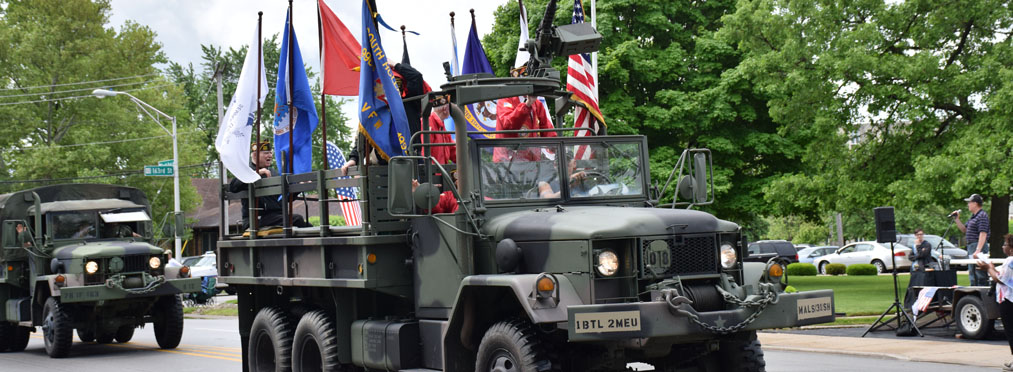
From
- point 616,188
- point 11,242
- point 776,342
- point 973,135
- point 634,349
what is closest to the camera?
point 634,349

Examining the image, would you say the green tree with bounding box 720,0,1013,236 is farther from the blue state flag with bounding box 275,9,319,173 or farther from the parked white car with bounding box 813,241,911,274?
the parked white car with bounding box 813,241,911,274

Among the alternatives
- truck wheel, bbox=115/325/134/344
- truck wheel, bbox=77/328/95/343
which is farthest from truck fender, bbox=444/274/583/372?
truck wheel, bbox=115/325/134/344

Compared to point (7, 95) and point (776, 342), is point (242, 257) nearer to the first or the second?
point (776, 342)

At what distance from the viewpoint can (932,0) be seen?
24734 millimetres

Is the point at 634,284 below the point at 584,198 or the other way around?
below

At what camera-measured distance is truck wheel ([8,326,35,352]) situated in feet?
63.9

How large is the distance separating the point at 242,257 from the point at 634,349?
5.72m

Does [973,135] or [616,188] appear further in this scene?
[973,135]

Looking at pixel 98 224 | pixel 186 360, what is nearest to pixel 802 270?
pixel 98 224

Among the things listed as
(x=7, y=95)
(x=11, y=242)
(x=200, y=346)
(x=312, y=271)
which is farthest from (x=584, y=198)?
(x=7, y=95)

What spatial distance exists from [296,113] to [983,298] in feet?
33.5

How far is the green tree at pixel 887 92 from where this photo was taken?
23375 millimetres

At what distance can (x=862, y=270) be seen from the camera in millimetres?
43562

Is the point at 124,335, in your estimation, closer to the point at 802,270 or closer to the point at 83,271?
the point at 83,271
